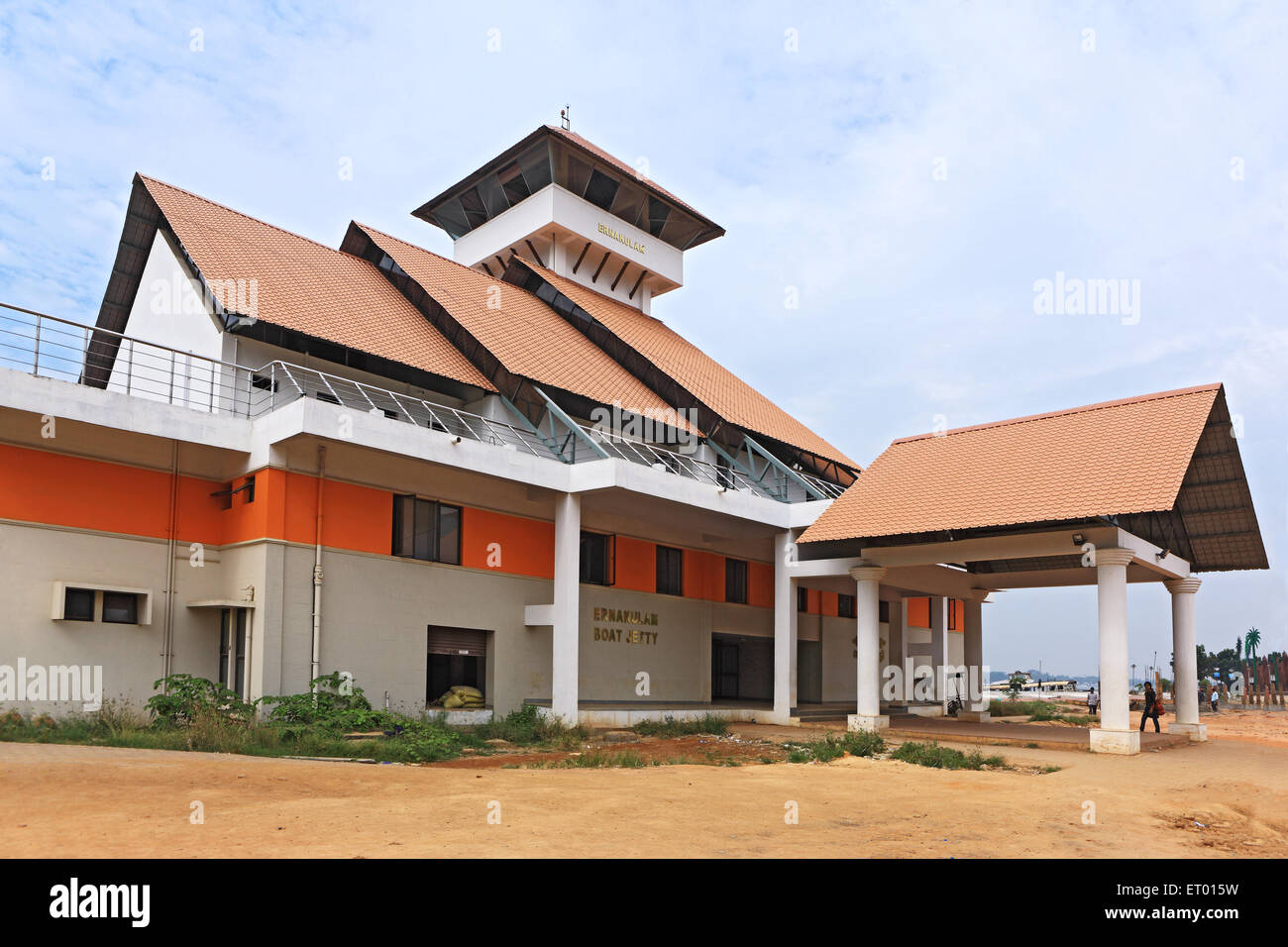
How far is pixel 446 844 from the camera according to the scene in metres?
7.89

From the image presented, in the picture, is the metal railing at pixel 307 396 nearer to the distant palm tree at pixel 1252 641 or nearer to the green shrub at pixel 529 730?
the green shrub at pixel 529 730

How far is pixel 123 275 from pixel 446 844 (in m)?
22.2

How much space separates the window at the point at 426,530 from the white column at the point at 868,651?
922 centimetres

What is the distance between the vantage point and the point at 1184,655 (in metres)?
24.3

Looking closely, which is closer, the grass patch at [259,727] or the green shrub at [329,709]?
the grass patch at [259,727]

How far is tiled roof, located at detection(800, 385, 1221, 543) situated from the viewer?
19188 millimetres

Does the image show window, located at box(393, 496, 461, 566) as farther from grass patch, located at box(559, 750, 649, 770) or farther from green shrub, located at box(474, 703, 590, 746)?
grass patch, located at box(559, 750, 649, 770)

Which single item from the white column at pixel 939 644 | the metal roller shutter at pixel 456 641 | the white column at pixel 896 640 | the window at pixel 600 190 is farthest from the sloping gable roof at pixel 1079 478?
the window at pixel 600 190

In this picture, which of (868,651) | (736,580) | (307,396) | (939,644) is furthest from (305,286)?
(939,644)

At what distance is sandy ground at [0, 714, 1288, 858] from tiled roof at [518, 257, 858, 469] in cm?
1567

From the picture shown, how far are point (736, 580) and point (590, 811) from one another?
20.6m

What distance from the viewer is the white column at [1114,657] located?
19016mm

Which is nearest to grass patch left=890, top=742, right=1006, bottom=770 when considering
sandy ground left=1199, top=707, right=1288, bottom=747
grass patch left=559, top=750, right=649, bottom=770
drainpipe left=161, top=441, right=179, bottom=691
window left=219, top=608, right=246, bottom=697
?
grass patch left=559, top=750, right=649, bottom=770

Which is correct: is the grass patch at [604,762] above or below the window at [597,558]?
below
